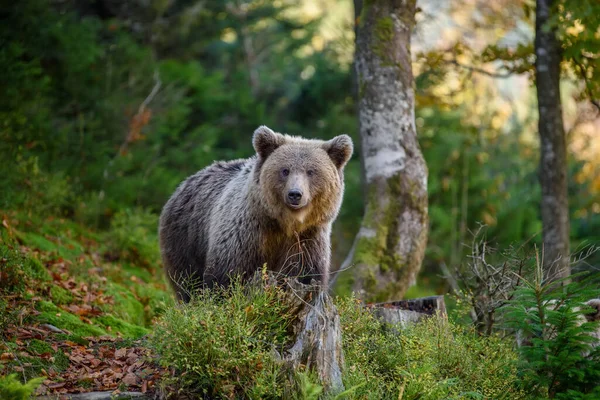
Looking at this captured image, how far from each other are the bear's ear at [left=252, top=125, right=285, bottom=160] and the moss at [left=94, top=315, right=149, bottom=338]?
8.39 ft

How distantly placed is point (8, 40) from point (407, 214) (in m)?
7.65

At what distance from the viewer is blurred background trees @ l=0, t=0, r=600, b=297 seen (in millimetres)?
11070

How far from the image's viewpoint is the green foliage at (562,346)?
5.58 meters

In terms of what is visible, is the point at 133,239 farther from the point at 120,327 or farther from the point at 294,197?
the point at 294,197

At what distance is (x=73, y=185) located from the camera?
1208cm

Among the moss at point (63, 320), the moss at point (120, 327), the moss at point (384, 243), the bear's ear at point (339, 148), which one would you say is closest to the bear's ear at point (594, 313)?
the bear's ear at point (339, 148)

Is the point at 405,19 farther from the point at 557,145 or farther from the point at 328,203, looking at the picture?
the point at 328,203

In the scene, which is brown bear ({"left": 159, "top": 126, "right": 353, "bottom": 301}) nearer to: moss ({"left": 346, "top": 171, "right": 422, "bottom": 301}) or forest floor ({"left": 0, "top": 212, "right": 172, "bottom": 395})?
forest floor ({"left": 0, "top": 212, "right": 172, "bottom": 395})

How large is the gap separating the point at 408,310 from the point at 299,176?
1873 millimetres

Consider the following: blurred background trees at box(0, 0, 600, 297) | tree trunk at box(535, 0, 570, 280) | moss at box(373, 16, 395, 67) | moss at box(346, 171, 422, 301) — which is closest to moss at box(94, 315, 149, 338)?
blurred background trees at box(0, 0, 600, 297)

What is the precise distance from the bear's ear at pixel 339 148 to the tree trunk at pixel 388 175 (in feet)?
6.04

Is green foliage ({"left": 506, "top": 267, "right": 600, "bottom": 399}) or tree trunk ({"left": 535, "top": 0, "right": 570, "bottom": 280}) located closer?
green foliage ({"left": 506, "top": 267, "right": 600, "bottom": 399})

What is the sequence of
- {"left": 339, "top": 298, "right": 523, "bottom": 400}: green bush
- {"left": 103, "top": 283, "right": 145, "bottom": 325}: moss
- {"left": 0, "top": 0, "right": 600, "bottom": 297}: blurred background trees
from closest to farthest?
{"left": 339, "top": 298, "right": 523, "bottom": 400}: green bush
{"left": 103, "top": 283, "right": 145, "bottom": 325}: moss
{"left": 0, "top": 0, "right": 600, "bottom": 297}: blurred background trees

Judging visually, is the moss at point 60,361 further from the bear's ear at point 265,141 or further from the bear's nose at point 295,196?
the bear's ear at point 265,141
